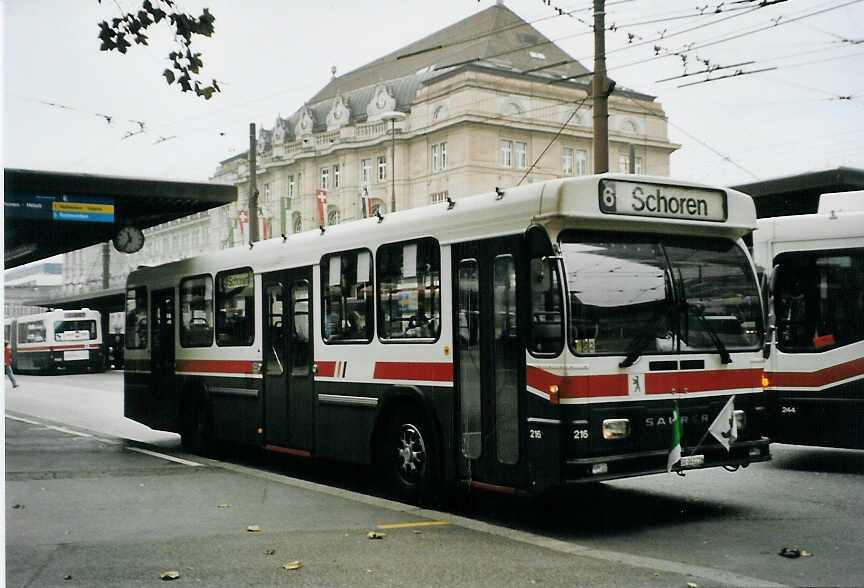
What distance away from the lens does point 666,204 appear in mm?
8672

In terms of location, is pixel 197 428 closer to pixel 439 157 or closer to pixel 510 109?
pixel 510 109

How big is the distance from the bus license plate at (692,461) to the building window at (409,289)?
245 centimetres

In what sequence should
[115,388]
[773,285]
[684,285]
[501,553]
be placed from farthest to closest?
[115,388] → [773,285] → [684,285] → [501,553]

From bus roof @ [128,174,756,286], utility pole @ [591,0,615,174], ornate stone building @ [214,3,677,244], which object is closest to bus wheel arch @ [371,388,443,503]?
bus roof @ [128,174,756,286]

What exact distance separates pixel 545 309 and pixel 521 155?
182 feet

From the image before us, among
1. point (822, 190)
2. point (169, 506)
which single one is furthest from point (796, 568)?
point (822, 190)

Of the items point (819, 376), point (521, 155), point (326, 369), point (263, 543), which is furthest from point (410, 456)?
point (521, 155)

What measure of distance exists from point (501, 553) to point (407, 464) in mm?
2594

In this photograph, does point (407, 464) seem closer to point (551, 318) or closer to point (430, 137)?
point (551, 318)

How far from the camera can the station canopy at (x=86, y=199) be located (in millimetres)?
16875

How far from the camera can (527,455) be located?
27.4 feet

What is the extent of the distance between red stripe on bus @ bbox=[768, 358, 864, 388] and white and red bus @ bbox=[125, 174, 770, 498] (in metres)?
3.01

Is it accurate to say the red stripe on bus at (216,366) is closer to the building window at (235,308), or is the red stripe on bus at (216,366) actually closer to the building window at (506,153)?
the building window at (235,308)

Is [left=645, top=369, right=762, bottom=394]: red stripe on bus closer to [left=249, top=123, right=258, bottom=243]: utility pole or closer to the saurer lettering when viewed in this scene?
the saurer lettering
